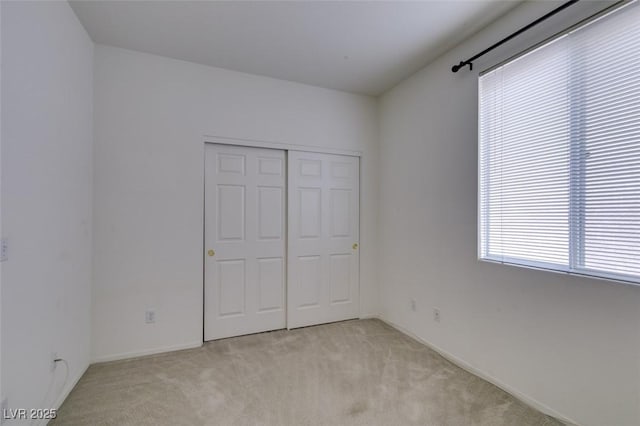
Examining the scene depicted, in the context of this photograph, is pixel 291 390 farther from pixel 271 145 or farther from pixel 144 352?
pixel 271 145

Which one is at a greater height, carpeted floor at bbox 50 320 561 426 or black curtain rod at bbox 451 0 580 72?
black curtain rod at bbox 451 0 580 72

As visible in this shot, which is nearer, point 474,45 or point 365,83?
point 474,45

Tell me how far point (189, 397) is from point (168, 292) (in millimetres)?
1027

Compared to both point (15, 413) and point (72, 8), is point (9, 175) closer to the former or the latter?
point (15, 413)

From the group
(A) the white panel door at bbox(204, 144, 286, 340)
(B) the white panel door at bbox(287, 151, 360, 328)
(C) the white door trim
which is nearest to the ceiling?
(C) the white door trim

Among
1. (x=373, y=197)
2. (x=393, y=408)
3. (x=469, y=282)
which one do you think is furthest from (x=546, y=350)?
(x=373, y=197)

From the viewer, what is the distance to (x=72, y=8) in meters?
2.06

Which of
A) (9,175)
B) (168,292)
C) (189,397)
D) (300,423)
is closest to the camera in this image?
(9,175)

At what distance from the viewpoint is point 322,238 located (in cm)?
339

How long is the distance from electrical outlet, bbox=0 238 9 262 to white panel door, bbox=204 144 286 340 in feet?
5.07

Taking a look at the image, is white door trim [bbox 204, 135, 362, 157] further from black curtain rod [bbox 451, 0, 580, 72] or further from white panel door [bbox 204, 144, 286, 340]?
black curtain rod [bbox 451, 0, 580, 72]

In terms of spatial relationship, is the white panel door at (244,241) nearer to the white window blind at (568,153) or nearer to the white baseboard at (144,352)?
the white baseboard at (144,352)

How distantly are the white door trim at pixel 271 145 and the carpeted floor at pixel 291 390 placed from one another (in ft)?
6.73

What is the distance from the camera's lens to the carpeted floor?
1.78m
